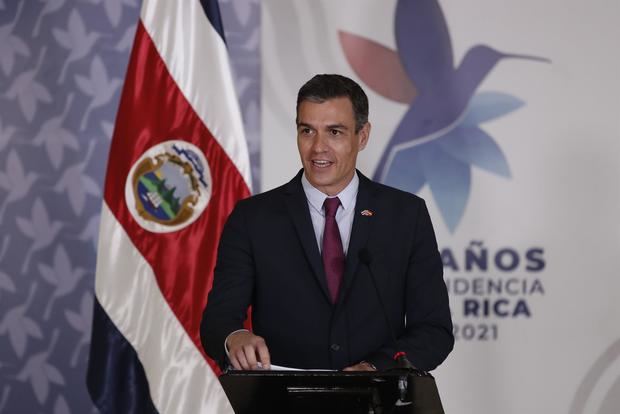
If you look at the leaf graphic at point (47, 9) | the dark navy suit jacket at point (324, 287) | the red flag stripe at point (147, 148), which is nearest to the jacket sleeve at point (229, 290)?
the dark navy suit jacket at point (324, 287)

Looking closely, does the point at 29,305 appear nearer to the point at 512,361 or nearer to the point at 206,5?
the point at 206,5

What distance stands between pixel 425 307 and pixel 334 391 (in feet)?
2.11

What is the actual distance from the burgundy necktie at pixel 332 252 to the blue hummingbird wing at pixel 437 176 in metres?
1.87

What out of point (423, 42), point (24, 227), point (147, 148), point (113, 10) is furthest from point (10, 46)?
point (423, 42)

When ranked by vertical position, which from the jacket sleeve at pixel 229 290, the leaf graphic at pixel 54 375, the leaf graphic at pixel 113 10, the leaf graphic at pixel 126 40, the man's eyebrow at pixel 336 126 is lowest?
the leaf graphic at pixel 54 375

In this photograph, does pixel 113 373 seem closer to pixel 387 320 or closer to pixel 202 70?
pixel 202 70

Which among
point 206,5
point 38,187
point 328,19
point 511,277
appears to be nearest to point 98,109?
point 38,187

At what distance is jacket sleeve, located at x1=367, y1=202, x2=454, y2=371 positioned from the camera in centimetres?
218

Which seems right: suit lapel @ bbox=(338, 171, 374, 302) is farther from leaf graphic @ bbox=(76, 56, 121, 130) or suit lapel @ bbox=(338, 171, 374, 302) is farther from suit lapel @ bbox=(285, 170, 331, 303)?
leaf graphic @ bbox=(76, 56, 121, 130)

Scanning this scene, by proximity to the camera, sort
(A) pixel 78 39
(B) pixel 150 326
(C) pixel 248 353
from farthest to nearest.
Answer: (A) pixel 78 39, (B) pixel 150 326, (C) pixel 248 353

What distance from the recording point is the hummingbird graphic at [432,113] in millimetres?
4207

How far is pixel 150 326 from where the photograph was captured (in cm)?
370

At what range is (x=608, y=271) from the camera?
4.24m

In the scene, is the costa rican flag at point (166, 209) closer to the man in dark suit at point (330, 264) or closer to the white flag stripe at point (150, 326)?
the white flag stripe at point (150, 326)
